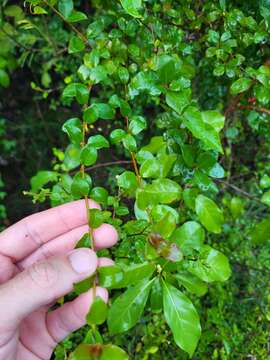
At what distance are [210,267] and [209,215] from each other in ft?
0.30

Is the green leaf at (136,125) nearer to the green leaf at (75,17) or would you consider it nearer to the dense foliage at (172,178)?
the dense foliage at (172,178)

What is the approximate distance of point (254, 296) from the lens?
164 centimetres

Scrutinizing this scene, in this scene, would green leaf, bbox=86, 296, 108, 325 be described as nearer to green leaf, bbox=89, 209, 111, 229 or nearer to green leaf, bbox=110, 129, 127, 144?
green leaf, bbox=89, 209, 111, 229

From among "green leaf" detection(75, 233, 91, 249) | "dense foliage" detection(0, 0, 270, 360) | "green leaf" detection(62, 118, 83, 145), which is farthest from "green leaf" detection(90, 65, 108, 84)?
"green leaf" detection(75, 233, 91, 249)

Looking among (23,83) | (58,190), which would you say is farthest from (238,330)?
(23,83)

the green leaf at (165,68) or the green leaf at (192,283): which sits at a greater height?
the green leaf at (165,68)

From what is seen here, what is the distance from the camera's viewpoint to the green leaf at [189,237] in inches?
29.5

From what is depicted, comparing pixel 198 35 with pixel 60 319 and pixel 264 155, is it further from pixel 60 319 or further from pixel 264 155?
pixel 264 155

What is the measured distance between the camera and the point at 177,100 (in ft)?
2.71

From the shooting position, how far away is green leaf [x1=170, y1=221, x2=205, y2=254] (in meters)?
0.75

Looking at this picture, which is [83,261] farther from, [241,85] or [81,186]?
[241,85]

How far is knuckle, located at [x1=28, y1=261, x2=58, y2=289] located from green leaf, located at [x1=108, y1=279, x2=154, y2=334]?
16cm

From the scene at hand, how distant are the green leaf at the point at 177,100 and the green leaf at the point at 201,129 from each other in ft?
0.05

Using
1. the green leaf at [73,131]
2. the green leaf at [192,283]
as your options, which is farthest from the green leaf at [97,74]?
the green leaf at [192,283]
